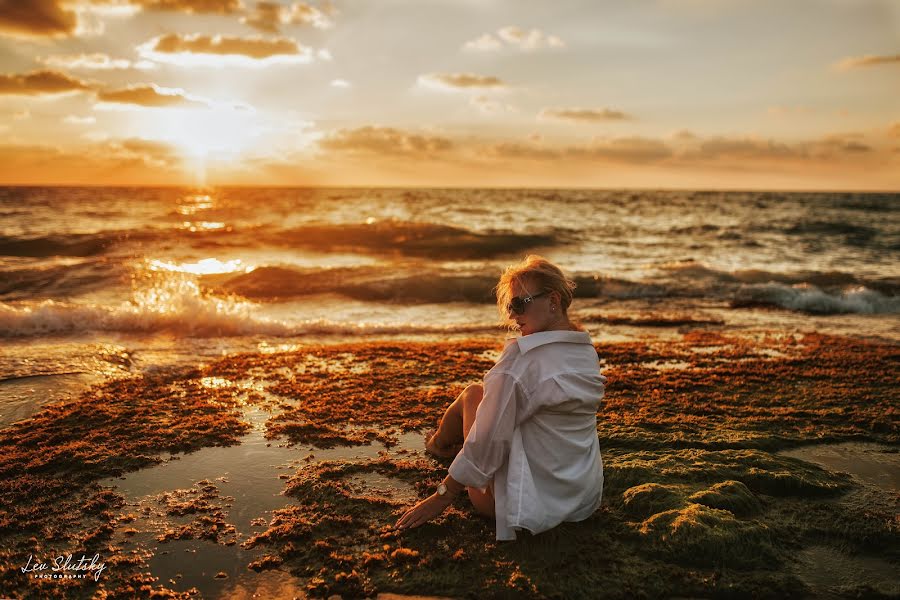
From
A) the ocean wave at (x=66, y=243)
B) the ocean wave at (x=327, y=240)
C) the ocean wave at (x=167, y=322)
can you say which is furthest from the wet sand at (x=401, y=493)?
the ocean wave at (x=66, y=243)

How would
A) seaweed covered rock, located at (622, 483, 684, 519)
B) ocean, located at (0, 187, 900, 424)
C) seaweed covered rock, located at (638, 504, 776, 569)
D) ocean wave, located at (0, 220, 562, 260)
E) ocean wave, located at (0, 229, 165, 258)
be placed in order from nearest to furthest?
seaweed covered rock, located at (638, 504, 776, 569), seaweed covered rock, located at (622, 483, 684, 519), ocean, located at (0, 187, 900, 424), ocean wave, located at (0, 229, 165, 258), ocean wave, located at (0, 220, 562, 260)

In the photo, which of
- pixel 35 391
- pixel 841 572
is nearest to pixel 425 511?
pixel 841 572

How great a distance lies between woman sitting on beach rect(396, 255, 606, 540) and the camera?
3.51 metres

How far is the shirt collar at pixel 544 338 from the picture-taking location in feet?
11.5

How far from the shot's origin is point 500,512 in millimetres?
3752

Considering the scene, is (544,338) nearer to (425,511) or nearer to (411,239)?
(425,511)

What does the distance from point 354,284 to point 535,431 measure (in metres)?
14.7

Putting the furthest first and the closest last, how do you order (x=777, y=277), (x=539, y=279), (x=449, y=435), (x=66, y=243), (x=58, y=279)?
1. (x=66, y=243)
2. (x=777, y=277)
3. (x=58, y=279)
4. (x=449, y=435)
5. (x=539, y=279)

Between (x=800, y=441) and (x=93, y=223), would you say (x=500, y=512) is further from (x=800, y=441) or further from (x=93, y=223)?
(x=93, y=223)

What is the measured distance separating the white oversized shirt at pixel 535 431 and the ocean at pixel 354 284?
558cm

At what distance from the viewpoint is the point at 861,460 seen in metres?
5.32

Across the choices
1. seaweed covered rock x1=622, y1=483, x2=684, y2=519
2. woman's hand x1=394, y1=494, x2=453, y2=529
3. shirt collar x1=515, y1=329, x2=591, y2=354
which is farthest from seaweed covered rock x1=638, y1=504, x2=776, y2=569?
shirt collar x1=515, y1=329, x2=591, y2=354

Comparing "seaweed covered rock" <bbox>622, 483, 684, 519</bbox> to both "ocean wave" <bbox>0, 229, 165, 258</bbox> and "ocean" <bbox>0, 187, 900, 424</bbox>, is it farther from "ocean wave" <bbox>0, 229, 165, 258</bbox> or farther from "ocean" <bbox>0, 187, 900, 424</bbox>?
"ocean wave" <bbox>0, 229, 165, 258</bbox>

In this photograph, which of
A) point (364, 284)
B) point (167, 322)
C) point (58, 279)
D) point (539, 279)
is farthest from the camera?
point (58, 279)
